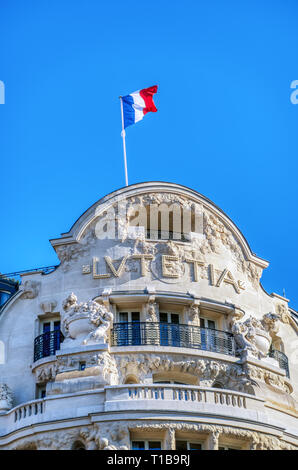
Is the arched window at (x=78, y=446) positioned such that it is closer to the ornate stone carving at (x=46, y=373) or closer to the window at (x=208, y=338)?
the ornate stone carving at (x=46, y=373)

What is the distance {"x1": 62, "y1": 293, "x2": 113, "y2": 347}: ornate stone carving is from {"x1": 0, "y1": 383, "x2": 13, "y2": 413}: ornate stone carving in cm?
251

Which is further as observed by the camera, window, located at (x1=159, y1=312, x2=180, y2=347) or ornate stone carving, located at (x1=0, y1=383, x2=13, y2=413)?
window, located at (x1=159, y1=312, x2=180, y2=347)

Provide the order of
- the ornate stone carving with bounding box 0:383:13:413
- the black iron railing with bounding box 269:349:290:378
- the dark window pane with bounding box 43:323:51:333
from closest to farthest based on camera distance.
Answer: the ornate stone carving with bounding box 0:383:13:413 → the dark window pane with bounding box 43:323:51:333 → the black iron railing with bounding box 269:349:290:378

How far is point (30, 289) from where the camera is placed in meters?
32.3

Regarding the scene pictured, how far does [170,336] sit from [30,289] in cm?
511

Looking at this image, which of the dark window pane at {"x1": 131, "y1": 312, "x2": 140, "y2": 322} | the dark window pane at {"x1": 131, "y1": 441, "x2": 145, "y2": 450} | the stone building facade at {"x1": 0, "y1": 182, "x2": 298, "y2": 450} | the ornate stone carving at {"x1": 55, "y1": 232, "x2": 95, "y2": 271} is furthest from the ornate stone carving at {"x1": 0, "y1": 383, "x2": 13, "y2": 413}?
the dark window pane at {"x1": 131, "y1": 441, "x2": 145, "y2": 450}

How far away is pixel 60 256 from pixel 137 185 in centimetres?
364

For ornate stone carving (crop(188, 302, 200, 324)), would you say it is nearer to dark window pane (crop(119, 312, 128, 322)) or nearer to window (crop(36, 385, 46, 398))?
dark window pane (crop(119, 312, 128, 322))

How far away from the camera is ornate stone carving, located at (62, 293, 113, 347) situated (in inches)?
1164

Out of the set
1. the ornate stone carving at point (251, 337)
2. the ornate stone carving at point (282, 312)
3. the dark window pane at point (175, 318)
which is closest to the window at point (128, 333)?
the dark window pane at point (175, 318)

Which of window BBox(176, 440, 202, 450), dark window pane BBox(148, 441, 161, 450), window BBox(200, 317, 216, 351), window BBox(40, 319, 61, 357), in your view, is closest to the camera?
dark window pane BBox(148, 441, 161, 450)

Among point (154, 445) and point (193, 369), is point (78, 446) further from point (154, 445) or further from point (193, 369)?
point (193, 369)

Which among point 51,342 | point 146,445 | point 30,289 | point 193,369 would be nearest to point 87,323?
point 51,342

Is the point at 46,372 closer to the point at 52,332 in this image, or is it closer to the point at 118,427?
the point at 52,332
